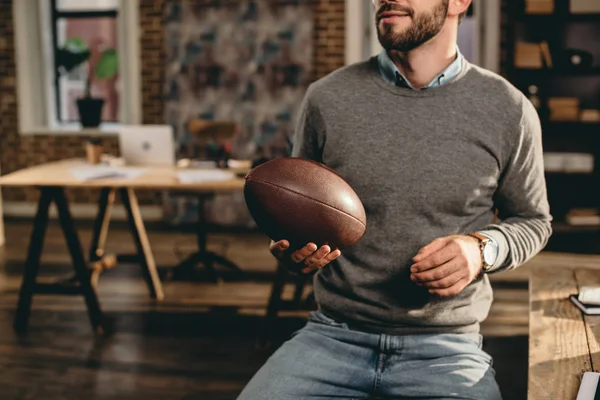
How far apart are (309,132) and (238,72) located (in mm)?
4430

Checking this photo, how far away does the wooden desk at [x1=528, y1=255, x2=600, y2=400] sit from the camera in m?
1.26

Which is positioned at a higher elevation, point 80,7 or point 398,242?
point 80,7

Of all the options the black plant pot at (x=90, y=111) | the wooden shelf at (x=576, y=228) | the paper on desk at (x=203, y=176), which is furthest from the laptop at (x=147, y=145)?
the wooden shelf at (x=576, y=228)

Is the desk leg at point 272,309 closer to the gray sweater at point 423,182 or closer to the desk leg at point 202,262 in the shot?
the desk leg at point 202,262

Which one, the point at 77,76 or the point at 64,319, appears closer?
the point at 64,319

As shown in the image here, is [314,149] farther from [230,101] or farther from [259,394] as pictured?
[230,101]

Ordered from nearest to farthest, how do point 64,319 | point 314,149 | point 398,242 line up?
point 398,242, point 314,149, point 64,319

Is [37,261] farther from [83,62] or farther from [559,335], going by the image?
[83,62]

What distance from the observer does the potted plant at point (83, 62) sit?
243 inches

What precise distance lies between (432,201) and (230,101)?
4.63 meters

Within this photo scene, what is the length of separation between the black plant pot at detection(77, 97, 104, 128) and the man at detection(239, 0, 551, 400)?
16.5 feet

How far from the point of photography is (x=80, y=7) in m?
6.46

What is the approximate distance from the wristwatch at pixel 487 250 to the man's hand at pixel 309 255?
28cm

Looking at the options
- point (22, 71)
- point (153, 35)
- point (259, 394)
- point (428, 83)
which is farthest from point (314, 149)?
point (22, 71)
